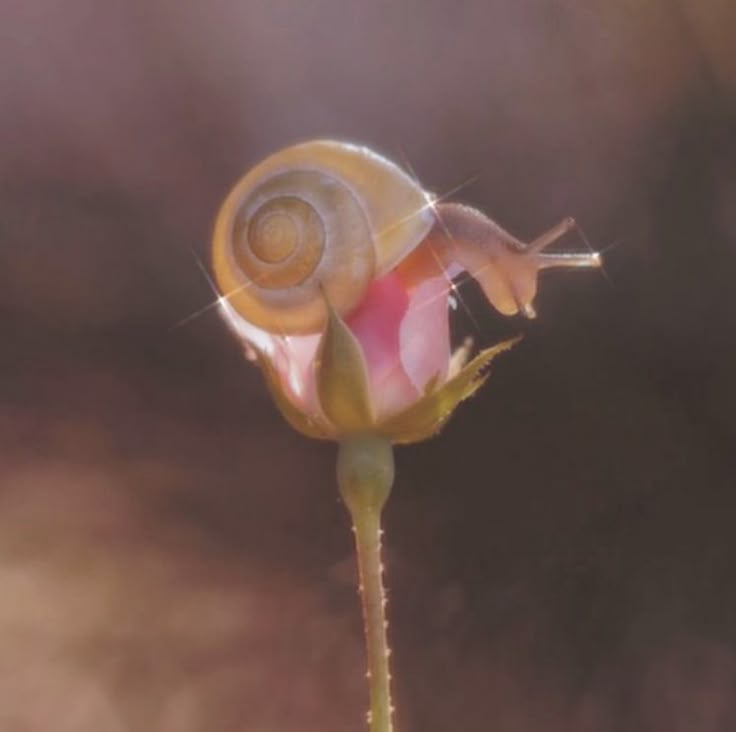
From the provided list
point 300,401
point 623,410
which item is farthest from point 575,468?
point 300,401

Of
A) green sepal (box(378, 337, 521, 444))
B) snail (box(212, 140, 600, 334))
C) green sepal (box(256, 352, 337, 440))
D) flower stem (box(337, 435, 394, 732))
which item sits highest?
snail (box(212, 140, 600, 334))

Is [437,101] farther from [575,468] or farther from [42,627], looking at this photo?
[42,627]

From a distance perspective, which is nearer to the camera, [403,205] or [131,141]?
[403,205]

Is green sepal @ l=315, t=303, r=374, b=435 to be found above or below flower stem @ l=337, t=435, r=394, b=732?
above
